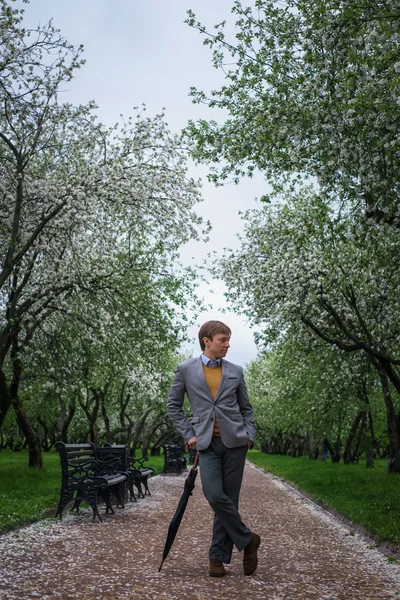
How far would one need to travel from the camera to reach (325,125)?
10766 millimetres

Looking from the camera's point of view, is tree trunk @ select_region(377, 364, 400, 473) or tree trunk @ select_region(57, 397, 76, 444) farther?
tree trunk @ select_region(57, 397, 76, 444)

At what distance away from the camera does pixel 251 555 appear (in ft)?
22.2

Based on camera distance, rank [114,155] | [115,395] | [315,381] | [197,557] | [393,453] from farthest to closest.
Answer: [115,395]
[315,381]
[393,453]
[114,155]
[197,557]

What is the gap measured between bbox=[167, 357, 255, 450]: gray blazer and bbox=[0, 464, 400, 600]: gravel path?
134 cm

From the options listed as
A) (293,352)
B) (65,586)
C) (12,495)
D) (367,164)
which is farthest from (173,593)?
(293,352)

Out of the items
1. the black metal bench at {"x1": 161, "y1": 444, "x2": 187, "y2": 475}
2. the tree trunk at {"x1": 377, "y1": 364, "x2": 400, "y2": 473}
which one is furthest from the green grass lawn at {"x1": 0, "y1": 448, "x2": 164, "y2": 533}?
the tree trunk at {"x1": 377, "y1": 364, "x2": 400, "y2": 473}

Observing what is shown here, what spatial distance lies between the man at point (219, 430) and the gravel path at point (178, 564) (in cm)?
38

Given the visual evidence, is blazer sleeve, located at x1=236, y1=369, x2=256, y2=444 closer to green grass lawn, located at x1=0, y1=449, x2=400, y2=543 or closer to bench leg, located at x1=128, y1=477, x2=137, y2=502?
green grass lawn, located at x1=0, y1=449, x2=400, y2=543

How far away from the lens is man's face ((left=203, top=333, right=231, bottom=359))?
674cm

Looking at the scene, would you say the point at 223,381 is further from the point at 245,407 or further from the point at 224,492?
the point at 224,492

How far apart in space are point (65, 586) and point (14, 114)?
12491mm

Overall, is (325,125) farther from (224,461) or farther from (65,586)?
(65,586)

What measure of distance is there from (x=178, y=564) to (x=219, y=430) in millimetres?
1968

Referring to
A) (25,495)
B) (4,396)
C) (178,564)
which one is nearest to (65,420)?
(4,396)
